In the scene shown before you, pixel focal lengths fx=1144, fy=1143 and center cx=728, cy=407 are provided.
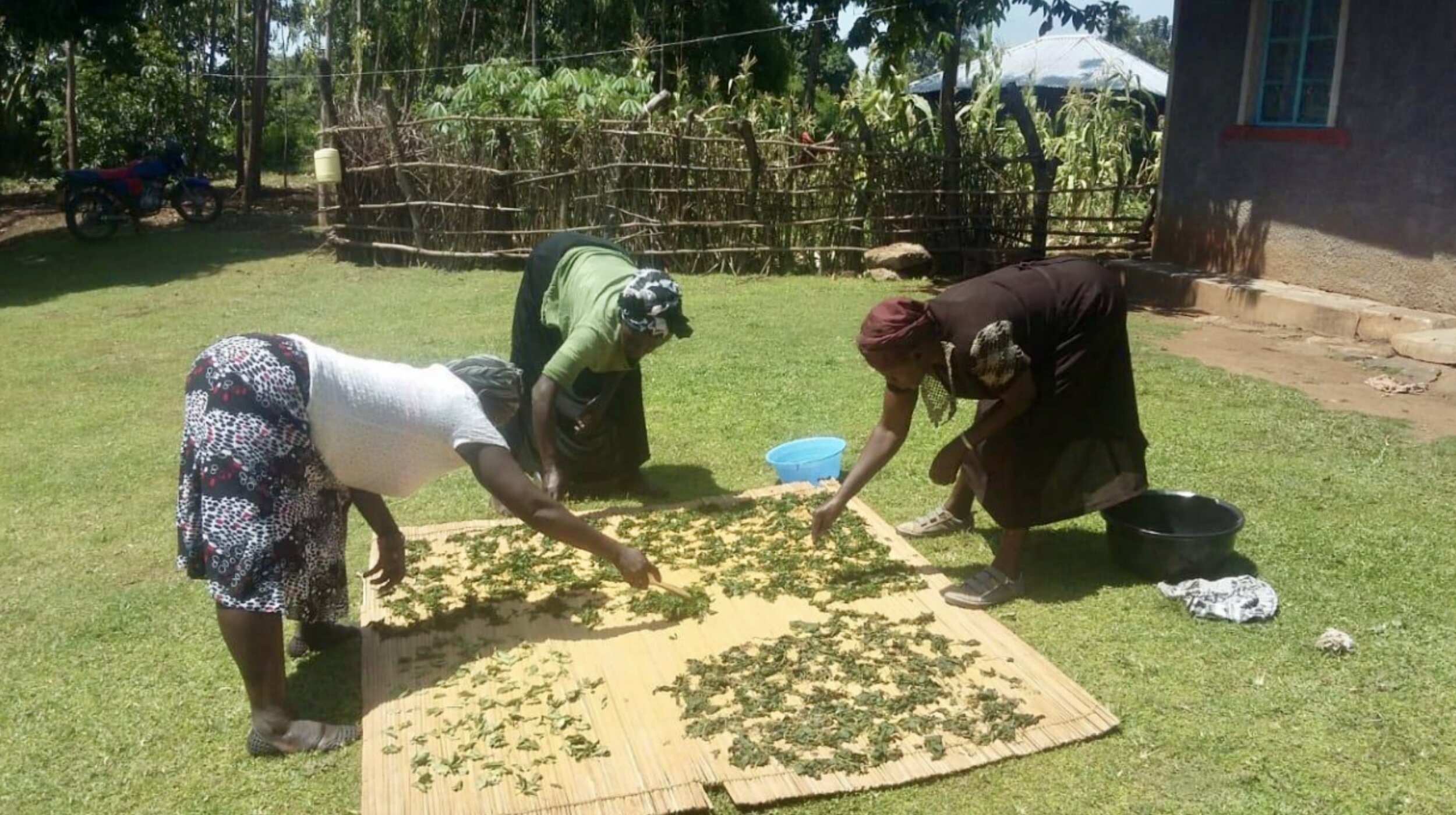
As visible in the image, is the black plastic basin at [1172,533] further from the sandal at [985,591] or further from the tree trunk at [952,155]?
the tree trunk at [952,155]

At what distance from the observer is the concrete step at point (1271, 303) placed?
7.37 meters

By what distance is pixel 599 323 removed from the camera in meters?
4.05

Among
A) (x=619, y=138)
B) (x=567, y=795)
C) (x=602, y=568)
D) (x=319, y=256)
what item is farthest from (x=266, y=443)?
(x=319, y=256)

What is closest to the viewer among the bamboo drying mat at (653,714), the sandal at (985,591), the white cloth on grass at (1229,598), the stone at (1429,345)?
the bamboo drying mat at (653,714)

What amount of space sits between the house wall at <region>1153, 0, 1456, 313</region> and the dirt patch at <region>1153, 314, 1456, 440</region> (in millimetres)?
646

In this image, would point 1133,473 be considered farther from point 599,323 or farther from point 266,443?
point 266,443

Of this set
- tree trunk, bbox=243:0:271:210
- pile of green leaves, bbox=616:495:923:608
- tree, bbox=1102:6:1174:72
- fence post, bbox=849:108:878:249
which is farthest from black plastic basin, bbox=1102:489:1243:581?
tree, bbox=1102:6:1174:72

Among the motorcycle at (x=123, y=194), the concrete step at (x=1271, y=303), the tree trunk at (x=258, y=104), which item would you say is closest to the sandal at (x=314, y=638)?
the concrete step at (x=1271, y=303)

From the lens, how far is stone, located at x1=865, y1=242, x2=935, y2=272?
33.7 ft

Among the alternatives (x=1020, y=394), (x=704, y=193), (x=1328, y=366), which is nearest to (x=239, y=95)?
(x=704, y=193)

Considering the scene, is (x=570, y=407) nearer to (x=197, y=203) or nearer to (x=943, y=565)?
(x=943, y=565)

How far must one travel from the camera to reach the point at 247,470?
2.74 m

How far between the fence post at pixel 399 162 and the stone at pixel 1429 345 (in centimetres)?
824

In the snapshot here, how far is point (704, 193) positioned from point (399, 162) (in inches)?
117
